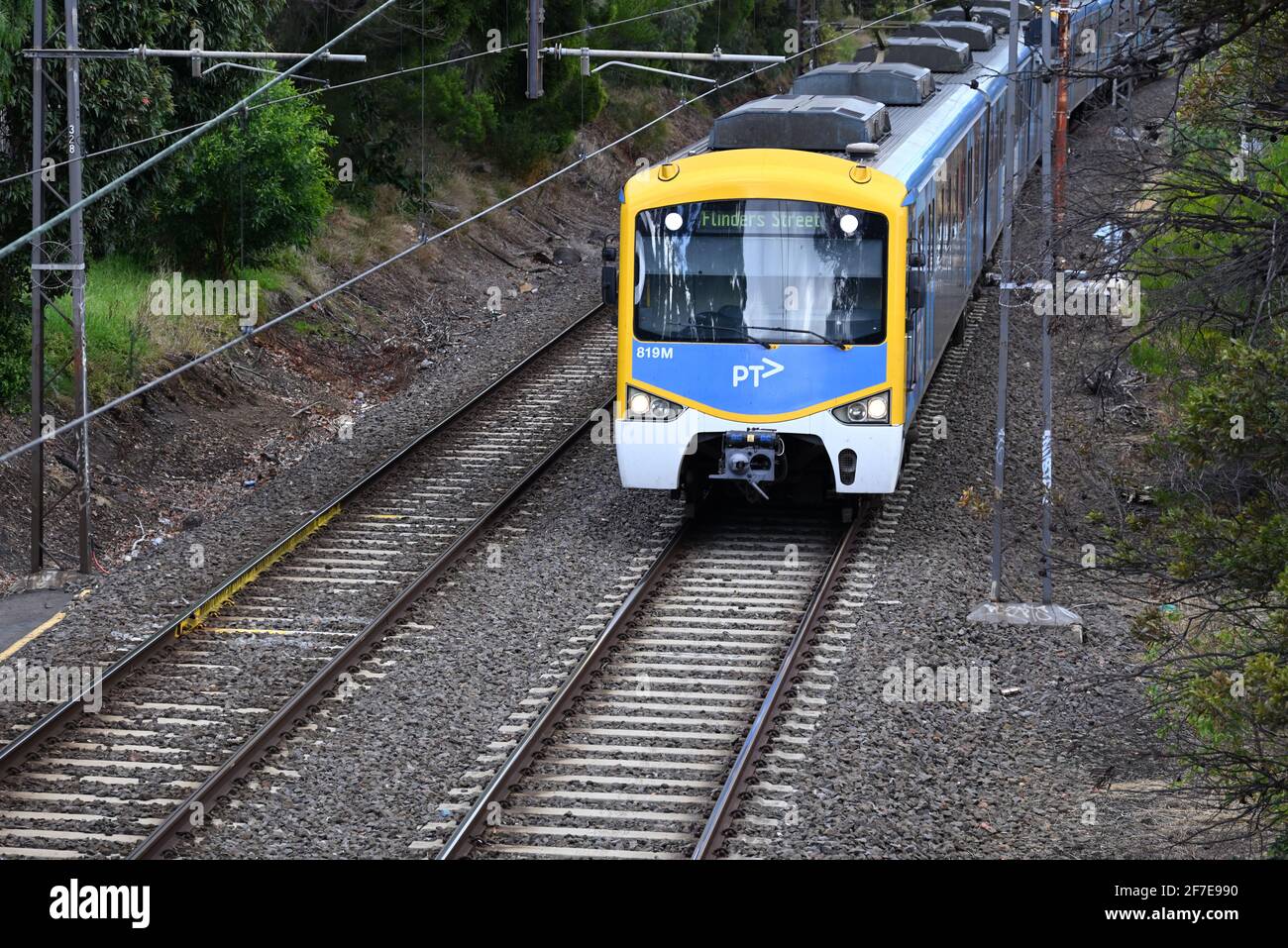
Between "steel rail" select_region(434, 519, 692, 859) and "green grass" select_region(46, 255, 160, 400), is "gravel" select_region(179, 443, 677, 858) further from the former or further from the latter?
"green grass" select_region(46, 255, 160, 400)

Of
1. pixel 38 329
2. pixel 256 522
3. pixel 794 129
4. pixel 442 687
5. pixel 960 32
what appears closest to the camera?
pixel 442 687

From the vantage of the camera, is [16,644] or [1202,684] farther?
[16,644]

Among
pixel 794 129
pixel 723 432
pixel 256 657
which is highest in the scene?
pixel 794 129

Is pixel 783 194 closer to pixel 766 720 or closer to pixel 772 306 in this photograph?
pixel 772 306

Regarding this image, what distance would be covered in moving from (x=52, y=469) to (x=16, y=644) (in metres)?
5.22

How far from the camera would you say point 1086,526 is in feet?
55.0

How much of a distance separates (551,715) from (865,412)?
14.9 ft

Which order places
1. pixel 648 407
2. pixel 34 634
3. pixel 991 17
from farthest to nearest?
1. pixel 991 17
2. pixel 648 407
3. pixel 34 634

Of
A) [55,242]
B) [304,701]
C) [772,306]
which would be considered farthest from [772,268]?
[55,242]

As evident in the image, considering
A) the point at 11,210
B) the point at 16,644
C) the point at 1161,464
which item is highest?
the point at 11,210

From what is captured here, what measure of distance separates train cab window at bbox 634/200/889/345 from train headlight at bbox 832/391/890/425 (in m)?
0.50

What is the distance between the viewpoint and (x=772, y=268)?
1491cm

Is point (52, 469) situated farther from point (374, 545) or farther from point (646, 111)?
point (646, 111)
